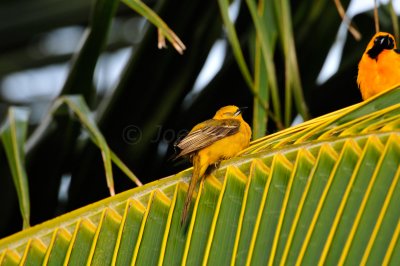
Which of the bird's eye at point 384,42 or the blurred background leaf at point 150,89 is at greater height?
the bird's eye at point 384,42

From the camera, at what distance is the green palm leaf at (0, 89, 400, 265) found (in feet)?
6.47

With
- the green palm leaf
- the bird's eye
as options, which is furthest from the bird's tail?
the bird's eye

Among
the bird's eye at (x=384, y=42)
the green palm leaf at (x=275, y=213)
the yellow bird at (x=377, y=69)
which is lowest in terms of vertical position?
the green palm leaf at (x=275, y=213)

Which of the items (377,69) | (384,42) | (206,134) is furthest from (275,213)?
(384,42)

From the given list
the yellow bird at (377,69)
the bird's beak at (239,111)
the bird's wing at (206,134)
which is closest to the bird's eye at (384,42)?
the yellow bird at (377,69)

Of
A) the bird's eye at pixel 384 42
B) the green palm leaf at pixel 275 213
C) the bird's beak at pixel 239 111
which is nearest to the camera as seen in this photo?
A: the green palm leaf at pixel 275 213

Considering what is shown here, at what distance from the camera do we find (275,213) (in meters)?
2.05

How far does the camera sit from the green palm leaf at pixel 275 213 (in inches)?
77.6

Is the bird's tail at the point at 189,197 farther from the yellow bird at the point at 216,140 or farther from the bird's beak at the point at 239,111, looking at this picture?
the bird's beak at the point at 239,111

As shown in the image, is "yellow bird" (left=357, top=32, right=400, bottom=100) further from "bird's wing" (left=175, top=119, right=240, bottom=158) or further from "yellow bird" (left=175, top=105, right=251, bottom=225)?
"bird's wing" (left=175, top=119, right=240, bottom=158)

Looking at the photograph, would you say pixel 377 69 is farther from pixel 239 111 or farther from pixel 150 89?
pixel 150 89

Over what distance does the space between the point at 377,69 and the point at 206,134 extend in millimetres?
1454

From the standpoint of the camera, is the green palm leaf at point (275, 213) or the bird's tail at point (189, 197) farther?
the bird's tail at point (189, 197)

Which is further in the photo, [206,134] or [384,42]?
[384,42]
